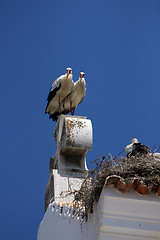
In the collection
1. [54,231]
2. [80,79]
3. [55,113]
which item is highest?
[80,79]

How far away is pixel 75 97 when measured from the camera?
12.2m

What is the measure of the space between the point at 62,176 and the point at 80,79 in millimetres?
5801

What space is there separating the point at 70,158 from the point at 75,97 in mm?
4378

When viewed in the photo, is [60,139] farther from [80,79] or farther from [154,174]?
[80,79]

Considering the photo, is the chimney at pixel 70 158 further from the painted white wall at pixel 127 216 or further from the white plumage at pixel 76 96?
the white plumage at pixel 76 96

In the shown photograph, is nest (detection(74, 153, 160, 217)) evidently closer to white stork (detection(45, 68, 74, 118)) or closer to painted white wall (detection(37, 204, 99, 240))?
painted white wall (detection(37, 204, 99, 240))

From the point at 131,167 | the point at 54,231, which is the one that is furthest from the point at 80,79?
the point at 131,167

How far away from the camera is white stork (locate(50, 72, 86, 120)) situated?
11.5 meters

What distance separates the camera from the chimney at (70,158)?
7496mm

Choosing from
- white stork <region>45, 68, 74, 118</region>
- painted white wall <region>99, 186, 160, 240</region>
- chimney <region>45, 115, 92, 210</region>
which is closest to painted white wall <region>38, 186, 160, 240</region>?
painted white wall <region>99, 186, 160, 240</region>

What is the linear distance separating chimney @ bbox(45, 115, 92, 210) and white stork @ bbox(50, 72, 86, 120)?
328cm

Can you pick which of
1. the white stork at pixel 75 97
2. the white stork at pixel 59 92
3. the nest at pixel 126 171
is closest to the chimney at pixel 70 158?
the nest at pixel 126 171

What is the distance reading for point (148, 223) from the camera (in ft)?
18.8

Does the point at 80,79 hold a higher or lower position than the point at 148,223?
higher
